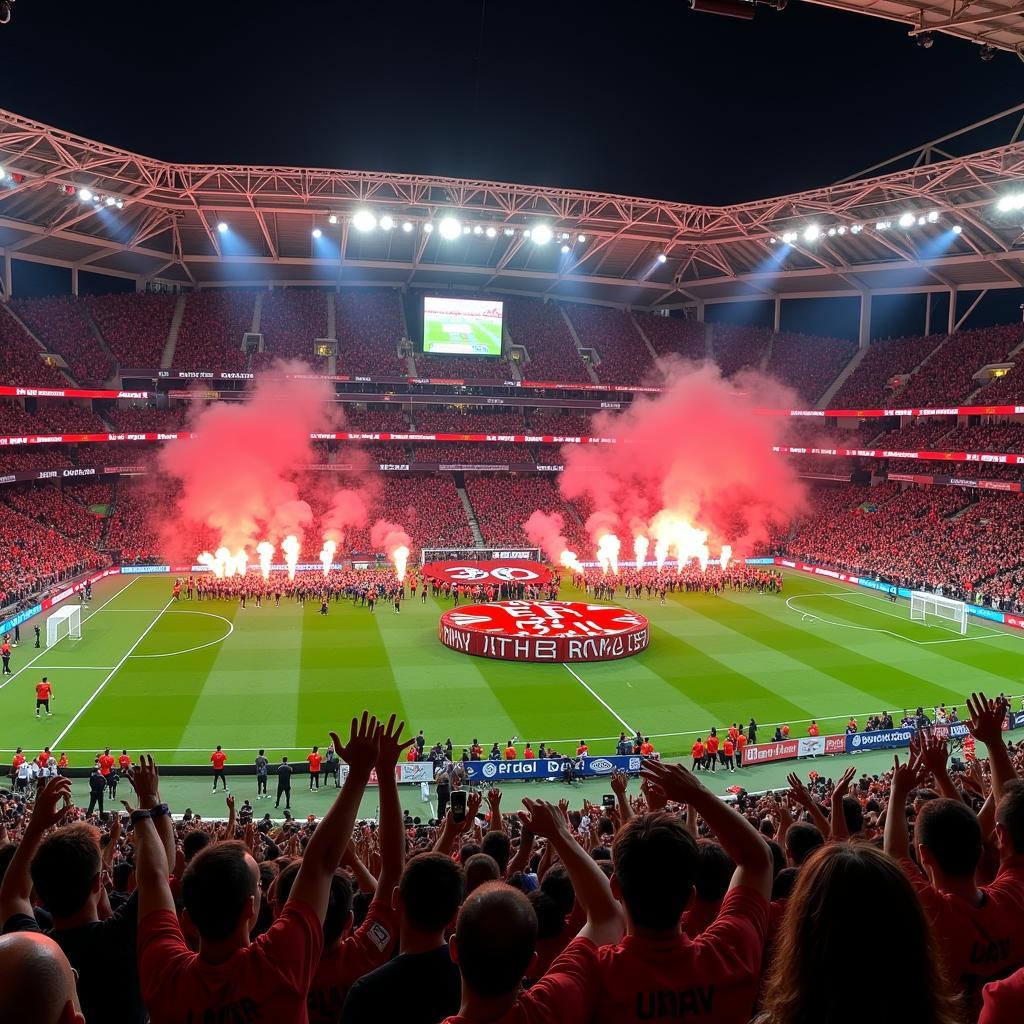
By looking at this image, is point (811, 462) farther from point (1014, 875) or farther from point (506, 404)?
point (1014, 875)

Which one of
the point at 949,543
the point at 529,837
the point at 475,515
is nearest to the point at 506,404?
the point at 475,515

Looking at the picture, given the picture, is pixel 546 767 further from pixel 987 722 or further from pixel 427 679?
pixel 987 722

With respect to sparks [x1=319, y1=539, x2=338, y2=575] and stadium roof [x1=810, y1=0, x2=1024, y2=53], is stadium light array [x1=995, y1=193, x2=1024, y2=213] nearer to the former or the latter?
stadium roof [x1=810, y1=0, x2=1024, y2=53]

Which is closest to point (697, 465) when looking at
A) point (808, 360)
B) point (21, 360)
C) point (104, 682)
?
point (808, 360)

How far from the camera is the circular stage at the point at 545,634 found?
32.6m

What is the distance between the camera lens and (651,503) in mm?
58875

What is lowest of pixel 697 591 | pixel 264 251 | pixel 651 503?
pixel 697 591

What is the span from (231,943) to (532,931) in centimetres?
116

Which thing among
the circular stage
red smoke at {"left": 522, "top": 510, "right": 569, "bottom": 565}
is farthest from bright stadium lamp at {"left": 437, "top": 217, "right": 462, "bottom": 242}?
the circular stage

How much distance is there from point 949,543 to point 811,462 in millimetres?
17937

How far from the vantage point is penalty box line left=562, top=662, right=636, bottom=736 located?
1024 inches

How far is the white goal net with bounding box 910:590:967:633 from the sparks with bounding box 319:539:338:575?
1172 inches

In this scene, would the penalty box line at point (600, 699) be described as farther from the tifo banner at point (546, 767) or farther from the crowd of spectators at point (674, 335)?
the crowd of spectators at point (674, 335)

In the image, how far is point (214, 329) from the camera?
197 feet
